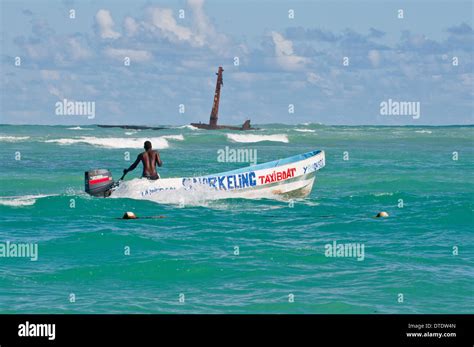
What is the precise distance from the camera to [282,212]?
20.3 metres

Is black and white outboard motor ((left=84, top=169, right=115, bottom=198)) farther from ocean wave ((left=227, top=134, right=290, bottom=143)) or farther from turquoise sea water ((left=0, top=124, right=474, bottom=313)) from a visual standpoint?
ocean wave ((left=227, top=134, right=290, bottom=143))

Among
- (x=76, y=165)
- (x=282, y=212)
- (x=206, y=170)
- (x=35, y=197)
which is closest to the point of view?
(x=282, y=212)

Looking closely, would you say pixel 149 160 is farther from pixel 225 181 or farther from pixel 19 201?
pixel 19 201

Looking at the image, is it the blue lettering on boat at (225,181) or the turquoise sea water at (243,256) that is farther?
the blue lettering on boat at (225,181)

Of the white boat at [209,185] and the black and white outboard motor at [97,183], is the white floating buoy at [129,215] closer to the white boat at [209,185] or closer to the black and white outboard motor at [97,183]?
the white boat at [209,185]

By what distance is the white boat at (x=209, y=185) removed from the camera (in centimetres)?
2117

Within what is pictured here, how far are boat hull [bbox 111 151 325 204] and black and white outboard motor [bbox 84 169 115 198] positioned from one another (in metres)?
0.23

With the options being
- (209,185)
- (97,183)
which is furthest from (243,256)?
(97,183)

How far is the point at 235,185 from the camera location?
21516 mm

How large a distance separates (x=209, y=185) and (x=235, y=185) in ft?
2.42

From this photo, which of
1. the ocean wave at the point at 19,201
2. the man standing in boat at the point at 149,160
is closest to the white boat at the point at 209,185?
the man standing in boat at the point at 149,160
